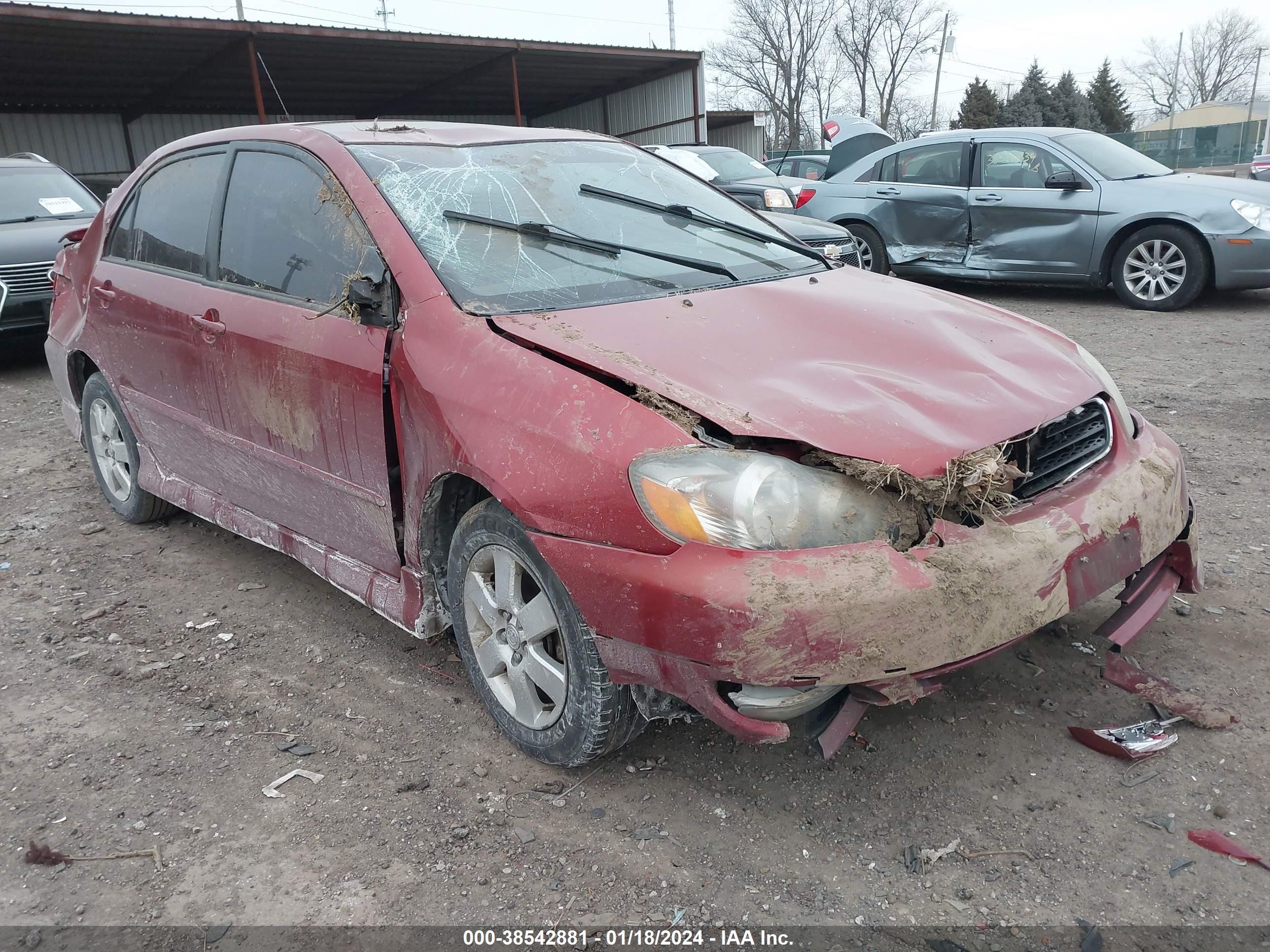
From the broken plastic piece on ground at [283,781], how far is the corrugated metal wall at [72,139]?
22.2 m

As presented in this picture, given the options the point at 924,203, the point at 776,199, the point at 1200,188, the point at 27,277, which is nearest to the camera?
the point at 27,277

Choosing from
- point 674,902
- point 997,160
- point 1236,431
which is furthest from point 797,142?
point 674,902

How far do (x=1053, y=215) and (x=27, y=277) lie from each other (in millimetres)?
8672

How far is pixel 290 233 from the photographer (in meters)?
3.12

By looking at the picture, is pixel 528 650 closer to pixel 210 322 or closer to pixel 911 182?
pixel 210 322

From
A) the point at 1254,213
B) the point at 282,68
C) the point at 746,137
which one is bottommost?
the point at 1254,213

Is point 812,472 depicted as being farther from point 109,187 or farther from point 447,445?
point 109,187

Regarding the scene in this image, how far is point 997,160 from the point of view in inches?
354

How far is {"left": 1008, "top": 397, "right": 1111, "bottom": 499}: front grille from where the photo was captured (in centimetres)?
237

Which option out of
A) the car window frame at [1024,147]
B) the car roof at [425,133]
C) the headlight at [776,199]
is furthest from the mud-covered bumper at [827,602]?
the headlight at [776,199]

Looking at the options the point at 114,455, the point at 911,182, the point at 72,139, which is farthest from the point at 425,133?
the point at 72,139

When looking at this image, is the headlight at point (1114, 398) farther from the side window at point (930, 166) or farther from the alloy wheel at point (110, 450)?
the side window at point (930, 166)

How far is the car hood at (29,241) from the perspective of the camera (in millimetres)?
7633

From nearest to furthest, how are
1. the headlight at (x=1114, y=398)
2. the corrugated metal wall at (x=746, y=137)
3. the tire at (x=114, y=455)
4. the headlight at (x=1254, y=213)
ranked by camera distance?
the headlight at (x=1114, y=398), the tire at (x=114, y=455), the headlight at (x=1254, y=213), the corrugated metal wall at (x=746, y=137)
